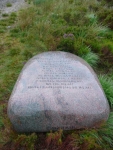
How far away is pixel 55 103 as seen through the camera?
2916 millimetres

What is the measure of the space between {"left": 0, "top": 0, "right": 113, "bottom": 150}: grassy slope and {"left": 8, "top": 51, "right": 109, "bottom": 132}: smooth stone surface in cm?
14

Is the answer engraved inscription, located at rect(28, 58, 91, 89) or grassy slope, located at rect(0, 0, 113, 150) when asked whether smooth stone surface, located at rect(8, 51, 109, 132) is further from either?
grassy slope, located at rect(0, 0, 113, 150)

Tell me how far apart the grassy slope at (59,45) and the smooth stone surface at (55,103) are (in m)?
0.14

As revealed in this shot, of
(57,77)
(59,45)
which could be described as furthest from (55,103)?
(59,45)

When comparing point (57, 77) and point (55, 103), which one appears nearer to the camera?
point (55, 103)

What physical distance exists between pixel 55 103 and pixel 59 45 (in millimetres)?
2189

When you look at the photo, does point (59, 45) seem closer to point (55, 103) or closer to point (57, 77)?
point (57, 77)

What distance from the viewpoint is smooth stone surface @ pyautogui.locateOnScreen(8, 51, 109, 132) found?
285 cm

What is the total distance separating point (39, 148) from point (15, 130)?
41 cm

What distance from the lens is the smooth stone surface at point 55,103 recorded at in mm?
2850

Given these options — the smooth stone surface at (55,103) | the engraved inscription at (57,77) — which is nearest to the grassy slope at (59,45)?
the smooth stone surface at (55,103)

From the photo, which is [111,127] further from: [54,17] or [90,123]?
[54,17]

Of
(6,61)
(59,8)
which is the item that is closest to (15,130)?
(6,61)

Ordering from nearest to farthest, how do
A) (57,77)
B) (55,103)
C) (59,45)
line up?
(55,103), (57,77), (59,45)
